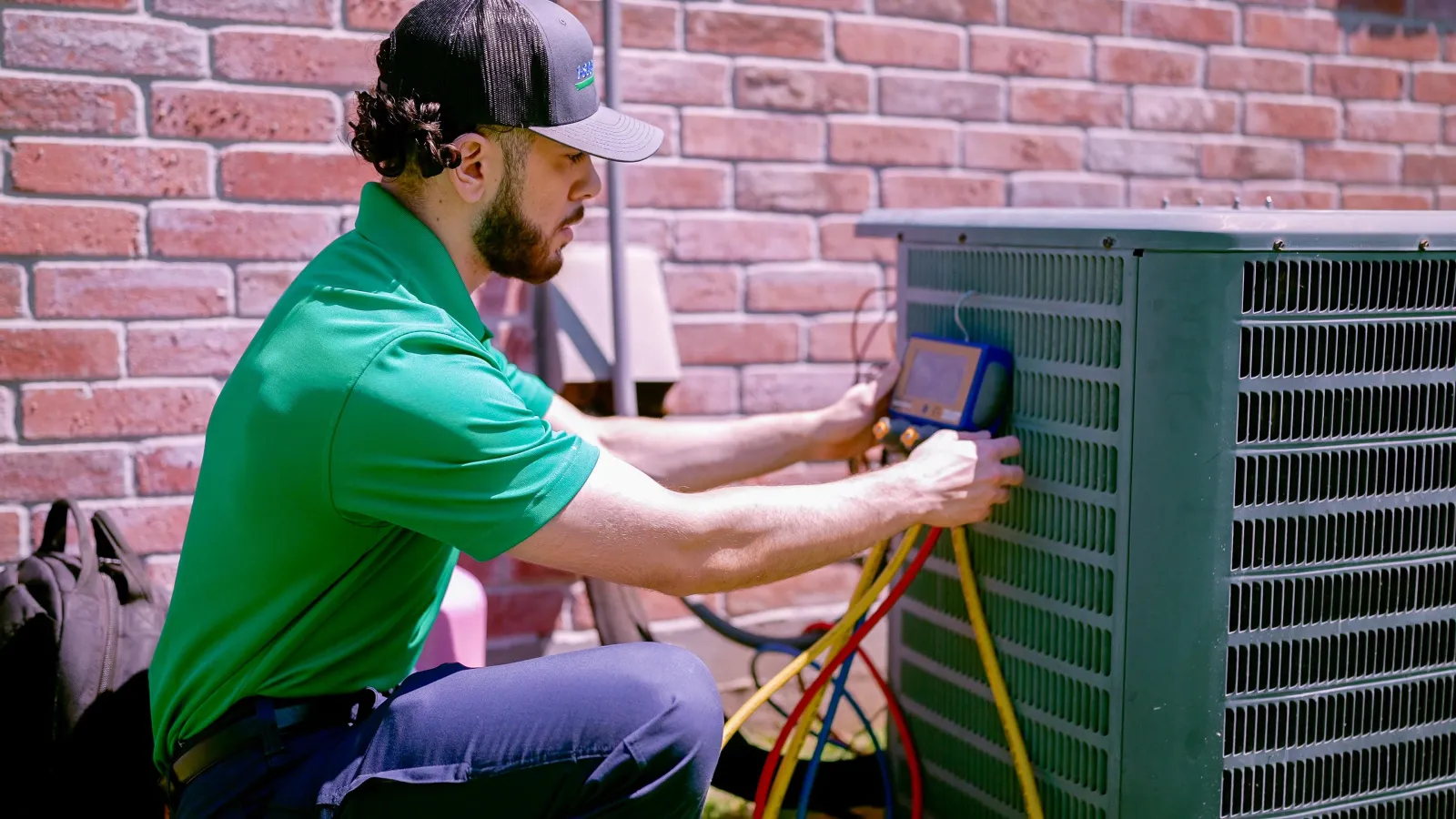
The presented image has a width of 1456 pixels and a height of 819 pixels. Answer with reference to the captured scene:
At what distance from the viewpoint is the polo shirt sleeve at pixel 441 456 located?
1.39 metres

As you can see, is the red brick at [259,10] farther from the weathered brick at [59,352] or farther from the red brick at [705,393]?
the red brick at [705,393]

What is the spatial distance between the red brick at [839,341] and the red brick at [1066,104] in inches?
21.4

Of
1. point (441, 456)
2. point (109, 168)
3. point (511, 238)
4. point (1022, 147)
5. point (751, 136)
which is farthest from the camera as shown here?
point (1022, 147)

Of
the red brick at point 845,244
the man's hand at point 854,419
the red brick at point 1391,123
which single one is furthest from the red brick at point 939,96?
the red brick at point 1391,123

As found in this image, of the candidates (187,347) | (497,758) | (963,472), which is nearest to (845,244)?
(963,472)

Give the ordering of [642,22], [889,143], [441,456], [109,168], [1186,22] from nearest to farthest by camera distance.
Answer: [441,456], [109,168], [642,22], [889,143], [1186,22]

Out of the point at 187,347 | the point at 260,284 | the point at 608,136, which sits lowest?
the point at 187,347

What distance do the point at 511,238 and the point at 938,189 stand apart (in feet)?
4.29

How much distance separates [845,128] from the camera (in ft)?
8.64

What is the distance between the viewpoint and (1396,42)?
10.1ft

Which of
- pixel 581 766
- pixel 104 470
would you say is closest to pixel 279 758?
pixel 581 766

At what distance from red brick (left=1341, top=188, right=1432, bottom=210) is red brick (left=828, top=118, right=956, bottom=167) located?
1094 mm

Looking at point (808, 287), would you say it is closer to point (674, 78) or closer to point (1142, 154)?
point (674, 78)

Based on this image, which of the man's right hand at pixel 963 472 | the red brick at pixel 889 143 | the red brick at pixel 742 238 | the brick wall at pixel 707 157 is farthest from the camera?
the red brick at pixel 889 143
